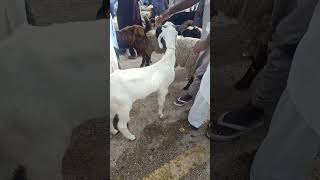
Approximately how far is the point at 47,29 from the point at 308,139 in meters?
0.86

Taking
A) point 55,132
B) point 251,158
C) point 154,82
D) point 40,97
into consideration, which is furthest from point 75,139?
point 251,158

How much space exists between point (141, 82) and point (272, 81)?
1.56 feet

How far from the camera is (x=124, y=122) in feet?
4.14

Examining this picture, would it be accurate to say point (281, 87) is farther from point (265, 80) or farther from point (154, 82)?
point (154, 82)

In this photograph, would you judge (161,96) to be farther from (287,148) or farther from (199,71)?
Result: (287,148)

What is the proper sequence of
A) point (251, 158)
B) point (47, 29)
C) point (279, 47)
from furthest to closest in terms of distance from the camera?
point (251, 158)
point (279, 47)
point (47, 29)

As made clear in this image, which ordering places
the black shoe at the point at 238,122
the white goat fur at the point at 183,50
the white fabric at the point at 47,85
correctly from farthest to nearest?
1. the black shoe at the point at 238,122
2. the white goat fur at the point at 183,50
3. the white fabric at the point at 47,85

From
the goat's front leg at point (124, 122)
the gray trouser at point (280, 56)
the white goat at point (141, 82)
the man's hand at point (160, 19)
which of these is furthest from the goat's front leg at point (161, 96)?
the gray trouser at point (280, 56)

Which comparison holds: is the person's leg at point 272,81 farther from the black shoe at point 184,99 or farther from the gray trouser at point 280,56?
the black shoe at point 184,99

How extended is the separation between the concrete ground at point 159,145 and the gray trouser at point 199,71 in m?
0.03

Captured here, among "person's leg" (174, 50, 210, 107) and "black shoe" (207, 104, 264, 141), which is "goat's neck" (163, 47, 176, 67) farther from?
"black shoe" (207, 104, 264, 141)

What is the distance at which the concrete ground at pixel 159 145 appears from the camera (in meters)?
1.28

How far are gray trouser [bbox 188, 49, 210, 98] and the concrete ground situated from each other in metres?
0.03

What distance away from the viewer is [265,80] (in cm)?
141
